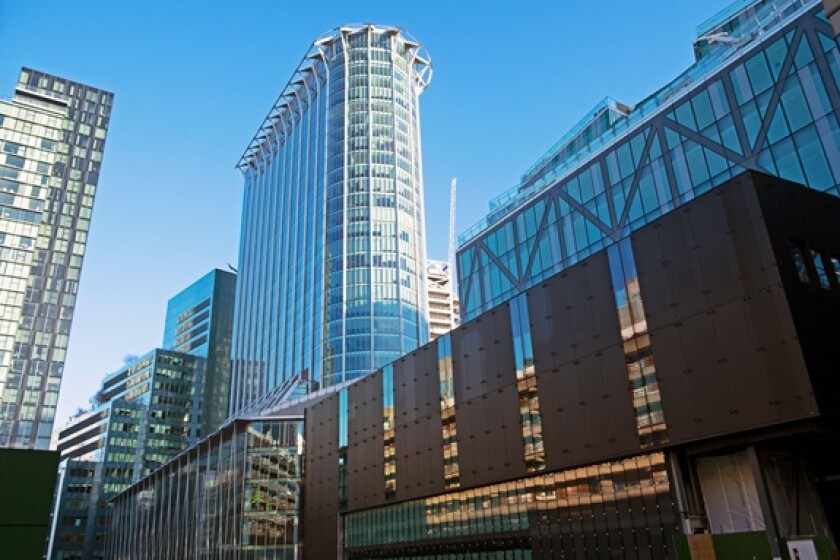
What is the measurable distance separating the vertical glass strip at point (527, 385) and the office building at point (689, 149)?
521 inches

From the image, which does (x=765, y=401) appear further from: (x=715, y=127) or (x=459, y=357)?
(x=715, y=127)

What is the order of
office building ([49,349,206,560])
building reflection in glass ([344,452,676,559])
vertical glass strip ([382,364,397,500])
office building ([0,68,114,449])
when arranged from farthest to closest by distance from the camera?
office building ([49,349,206,560]) < office building ([0,68,114,449]) < vertical glass strip ([382,364,397,500]) < building reflection in glass ([344,452,676,559])

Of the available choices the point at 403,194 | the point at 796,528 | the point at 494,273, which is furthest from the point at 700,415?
the point at 403,194

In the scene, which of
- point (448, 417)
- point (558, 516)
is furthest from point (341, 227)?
point (558, 516)

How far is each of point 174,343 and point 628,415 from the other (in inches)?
7463

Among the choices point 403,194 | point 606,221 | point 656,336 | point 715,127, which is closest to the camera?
point 656,336

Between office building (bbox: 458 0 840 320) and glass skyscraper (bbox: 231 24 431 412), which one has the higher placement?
glass skyscraper (bbox: 231 24 431 412)

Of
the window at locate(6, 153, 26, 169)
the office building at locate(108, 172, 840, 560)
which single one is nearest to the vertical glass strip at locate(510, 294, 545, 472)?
the office building at locate(108, 172, 840, 560)

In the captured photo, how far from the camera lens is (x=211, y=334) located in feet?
A: 601

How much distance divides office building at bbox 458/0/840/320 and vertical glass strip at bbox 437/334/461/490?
1415 centimetres

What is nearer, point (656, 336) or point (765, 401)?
point (765, 401)

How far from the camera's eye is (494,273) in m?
56.8

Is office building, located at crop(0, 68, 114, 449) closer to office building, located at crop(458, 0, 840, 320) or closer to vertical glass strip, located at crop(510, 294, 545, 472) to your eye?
office building, located at crop(458, 0, 840, 320)

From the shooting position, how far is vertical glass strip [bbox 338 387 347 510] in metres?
48.1
